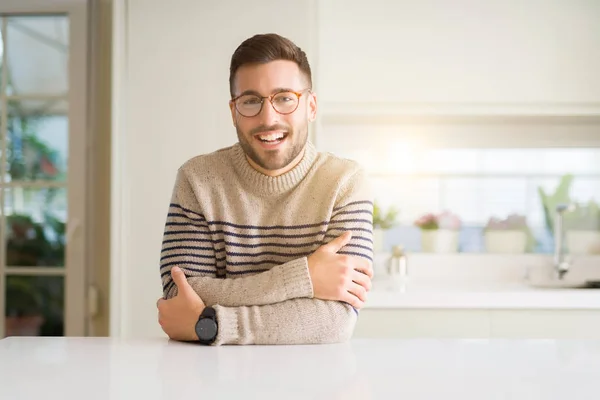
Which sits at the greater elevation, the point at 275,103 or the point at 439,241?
the point at 275,103

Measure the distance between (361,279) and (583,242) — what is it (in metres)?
2.11

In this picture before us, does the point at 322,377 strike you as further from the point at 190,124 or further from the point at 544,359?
the point at 190,124

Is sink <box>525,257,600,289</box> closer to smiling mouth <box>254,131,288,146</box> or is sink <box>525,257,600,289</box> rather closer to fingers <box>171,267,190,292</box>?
smiling mouth <box>254,131,288,146</box>

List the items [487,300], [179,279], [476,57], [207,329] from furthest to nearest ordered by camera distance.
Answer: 1. [476,57]
2. [487,300]
3. [179,279]
4. [207,329]

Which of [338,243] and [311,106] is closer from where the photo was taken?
[338,243]

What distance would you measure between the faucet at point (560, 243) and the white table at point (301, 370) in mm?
1809

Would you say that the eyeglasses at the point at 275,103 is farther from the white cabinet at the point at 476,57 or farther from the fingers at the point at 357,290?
the white cabinet at the point at 476,57

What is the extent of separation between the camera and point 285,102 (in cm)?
148

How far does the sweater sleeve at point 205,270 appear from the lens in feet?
4.57

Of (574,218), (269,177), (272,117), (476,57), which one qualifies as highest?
(476,57)

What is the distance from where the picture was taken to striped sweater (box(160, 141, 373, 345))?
56.2 inches

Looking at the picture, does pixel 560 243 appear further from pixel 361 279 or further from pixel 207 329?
pixel 207 329

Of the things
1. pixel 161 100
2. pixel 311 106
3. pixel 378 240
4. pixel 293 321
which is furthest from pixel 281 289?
pixel 378 240

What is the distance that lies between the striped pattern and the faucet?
1.80 m
